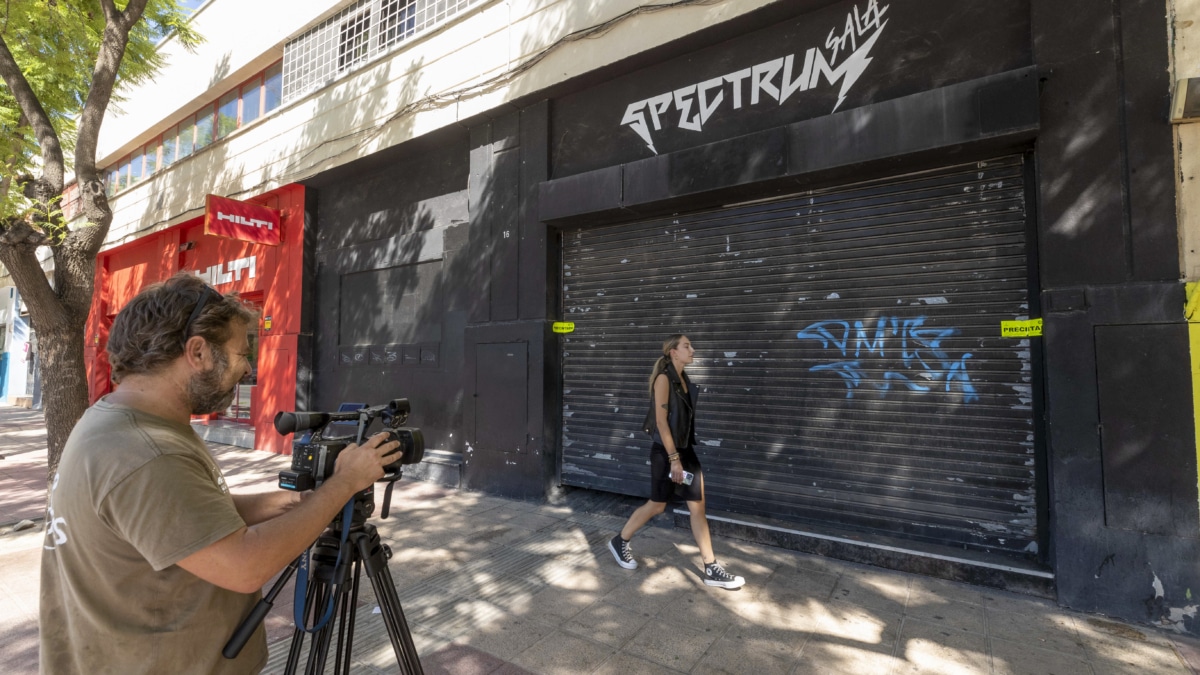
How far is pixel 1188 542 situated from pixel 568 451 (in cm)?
507

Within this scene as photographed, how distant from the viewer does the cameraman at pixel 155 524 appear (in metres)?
1.26

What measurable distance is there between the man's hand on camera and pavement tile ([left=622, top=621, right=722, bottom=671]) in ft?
7.20

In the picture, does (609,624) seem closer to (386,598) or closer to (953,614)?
(386,598)

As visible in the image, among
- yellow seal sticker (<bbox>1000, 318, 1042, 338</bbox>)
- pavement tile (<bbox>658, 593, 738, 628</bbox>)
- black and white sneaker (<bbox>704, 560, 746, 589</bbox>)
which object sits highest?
yellow seal sticker (<bbox>1000, 318, 1042, 338</bbox>)

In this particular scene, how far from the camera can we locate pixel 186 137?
1285 centimetres

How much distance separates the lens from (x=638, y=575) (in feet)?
14.2

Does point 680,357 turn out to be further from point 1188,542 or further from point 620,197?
point 1188,542

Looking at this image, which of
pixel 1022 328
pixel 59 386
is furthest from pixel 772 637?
pixel 59 386

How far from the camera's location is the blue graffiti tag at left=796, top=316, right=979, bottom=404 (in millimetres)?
4512

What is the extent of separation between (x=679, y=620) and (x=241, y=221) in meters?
9.59

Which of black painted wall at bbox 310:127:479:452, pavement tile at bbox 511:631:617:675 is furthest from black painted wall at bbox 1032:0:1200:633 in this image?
black painted wall at bbox 310:127:479:452

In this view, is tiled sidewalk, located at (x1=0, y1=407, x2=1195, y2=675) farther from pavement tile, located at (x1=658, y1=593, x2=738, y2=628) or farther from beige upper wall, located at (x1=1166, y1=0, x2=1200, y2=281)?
beige upper wall, located at (x1=1166, y1=0, x2=1200, y2=281)

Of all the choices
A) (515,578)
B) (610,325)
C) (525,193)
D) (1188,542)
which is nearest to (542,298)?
(610,325)

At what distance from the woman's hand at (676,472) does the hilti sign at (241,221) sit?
848 cm
